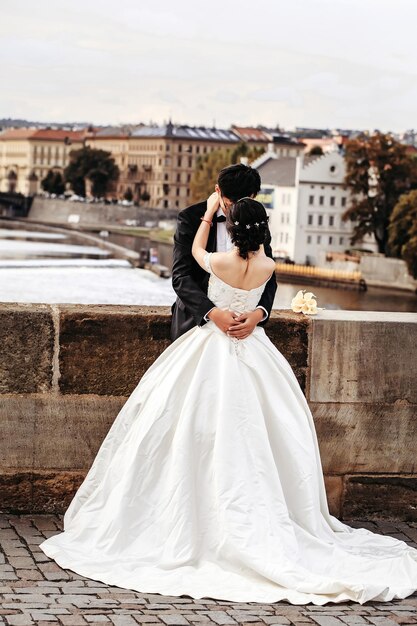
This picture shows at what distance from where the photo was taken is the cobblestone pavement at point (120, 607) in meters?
3.86

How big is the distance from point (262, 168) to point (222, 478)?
98.0 meters

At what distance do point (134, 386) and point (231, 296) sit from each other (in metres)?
0.74

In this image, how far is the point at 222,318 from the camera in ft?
15.5

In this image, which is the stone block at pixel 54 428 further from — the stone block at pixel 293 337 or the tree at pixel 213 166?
the tree at pixel 213 166

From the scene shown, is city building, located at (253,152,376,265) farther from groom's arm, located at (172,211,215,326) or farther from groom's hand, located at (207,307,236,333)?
groom's hand, located at (207,307,236,333)

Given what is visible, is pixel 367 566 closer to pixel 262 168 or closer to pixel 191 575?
pixel 191 575

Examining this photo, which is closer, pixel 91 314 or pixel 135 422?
pixel 135 422

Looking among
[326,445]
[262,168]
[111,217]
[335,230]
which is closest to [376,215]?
[335,230]

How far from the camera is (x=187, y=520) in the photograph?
4.47 metres

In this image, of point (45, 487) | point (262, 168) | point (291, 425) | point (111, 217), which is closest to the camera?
point (291, 425)

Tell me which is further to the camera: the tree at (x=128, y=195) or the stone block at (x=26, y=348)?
the tree at (x=128, y=195)

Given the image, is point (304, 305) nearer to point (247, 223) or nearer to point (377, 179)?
point (247, 223)

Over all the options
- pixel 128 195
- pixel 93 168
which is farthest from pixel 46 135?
pixel 93 168

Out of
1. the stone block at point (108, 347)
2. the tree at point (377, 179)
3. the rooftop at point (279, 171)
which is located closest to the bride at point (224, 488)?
the stone block at point (108, 347)
